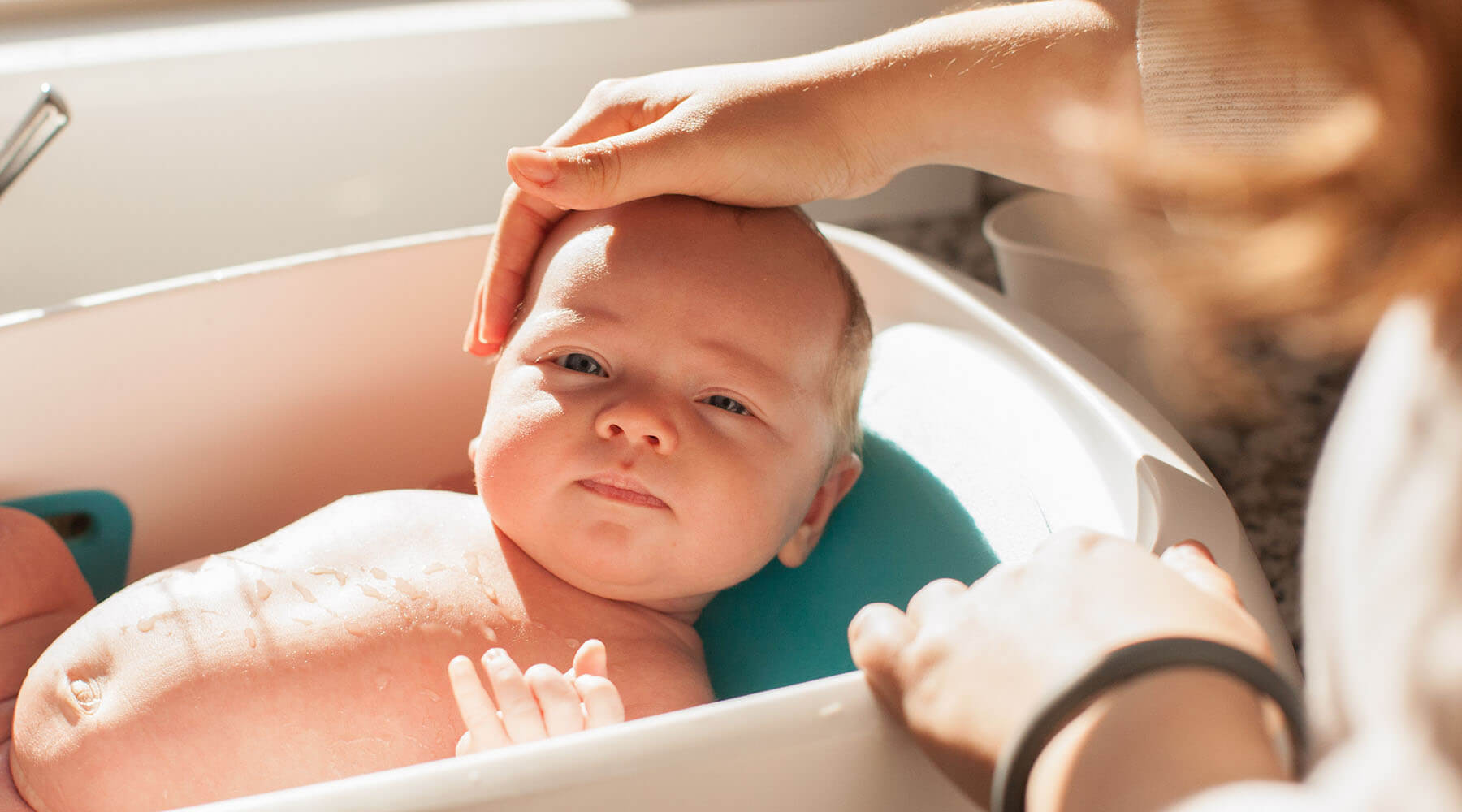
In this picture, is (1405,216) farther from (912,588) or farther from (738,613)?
(738,613)

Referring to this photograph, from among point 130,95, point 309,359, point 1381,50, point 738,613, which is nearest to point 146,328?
point 309,359

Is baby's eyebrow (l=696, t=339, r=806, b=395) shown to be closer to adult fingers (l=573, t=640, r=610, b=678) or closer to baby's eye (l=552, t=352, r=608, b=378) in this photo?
baby's eye (l=552, t=352, r=608, b=378)

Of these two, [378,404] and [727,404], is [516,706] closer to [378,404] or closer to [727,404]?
[727,404]

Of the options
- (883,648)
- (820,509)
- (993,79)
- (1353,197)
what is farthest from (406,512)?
(1353,197)

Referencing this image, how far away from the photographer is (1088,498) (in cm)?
83

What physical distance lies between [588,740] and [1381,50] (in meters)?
0.45

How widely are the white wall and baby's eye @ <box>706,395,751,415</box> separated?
0.79 meters

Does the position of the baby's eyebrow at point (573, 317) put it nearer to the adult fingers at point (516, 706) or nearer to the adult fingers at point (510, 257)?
the adult fingers at point (510, 257)

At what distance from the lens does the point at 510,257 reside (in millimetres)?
938

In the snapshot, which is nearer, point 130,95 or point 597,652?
point 597,652

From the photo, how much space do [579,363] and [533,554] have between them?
156 mm

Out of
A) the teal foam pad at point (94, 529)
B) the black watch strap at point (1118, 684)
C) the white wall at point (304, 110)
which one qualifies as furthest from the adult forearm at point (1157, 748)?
the white wall at point (304, 110)

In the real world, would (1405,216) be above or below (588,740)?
above

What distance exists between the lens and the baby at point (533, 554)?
75 cm
